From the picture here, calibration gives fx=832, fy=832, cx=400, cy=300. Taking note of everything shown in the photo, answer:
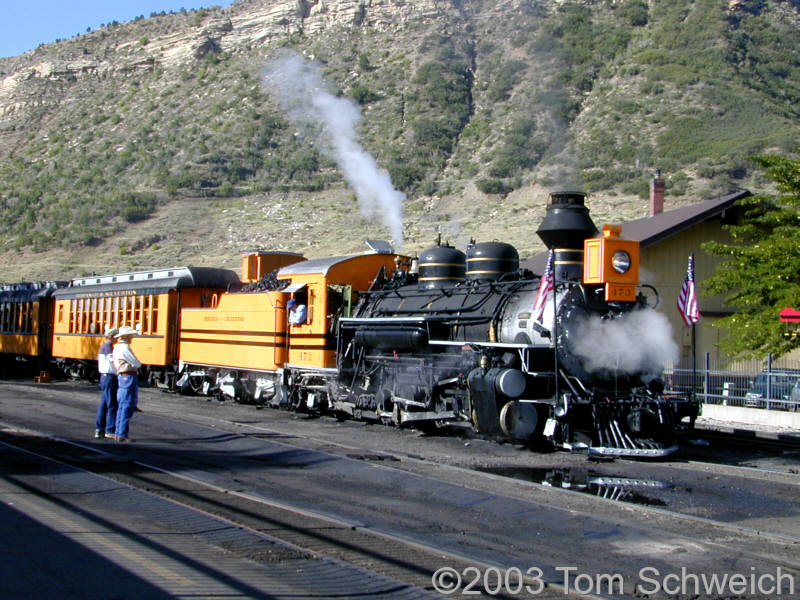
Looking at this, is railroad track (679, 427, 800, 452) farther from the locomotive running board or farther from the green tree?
the locomotive running board

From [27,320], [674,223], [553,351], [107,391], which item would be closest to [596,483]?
[553,351]

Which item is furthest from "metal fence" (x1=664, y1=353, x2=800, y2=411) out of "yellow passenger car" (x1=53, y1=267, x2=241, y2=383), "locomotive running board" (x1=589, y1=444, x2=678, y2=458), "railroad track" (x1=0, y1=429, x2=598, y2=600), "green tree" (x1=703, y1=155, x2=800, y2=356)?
"railroad track" (x1=0, y1=429, x2=598, y2=600)

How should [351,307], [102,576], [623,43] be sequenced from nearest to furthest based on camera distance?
1. [102,576]
2. [351,307]
3. [623,43]

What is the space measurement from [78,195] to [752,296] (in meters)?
60.5

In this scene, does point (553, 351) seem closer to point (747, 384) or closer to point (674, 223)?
point (747, 384)

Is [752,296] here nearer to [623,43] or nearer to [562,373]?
[562,373]

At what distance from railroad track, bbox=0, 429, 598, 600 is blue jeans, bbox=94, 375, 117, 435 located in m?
1.83

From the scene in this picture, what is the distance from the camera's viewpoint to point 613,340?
12.1 m

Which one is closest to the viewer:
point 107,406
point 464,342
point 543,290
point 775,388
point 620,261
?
point 543,290

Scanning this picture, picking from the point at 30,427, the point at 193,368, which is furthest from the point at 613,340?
the point at 193,368

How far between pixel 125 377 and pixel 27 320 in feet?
65.5

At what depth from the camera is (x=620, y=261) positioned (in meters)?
11.8

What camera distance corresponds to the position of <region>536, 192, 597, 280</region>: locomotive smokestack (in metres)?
12.4

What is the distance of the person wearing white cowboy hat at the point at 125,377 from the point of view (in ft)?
39.5
